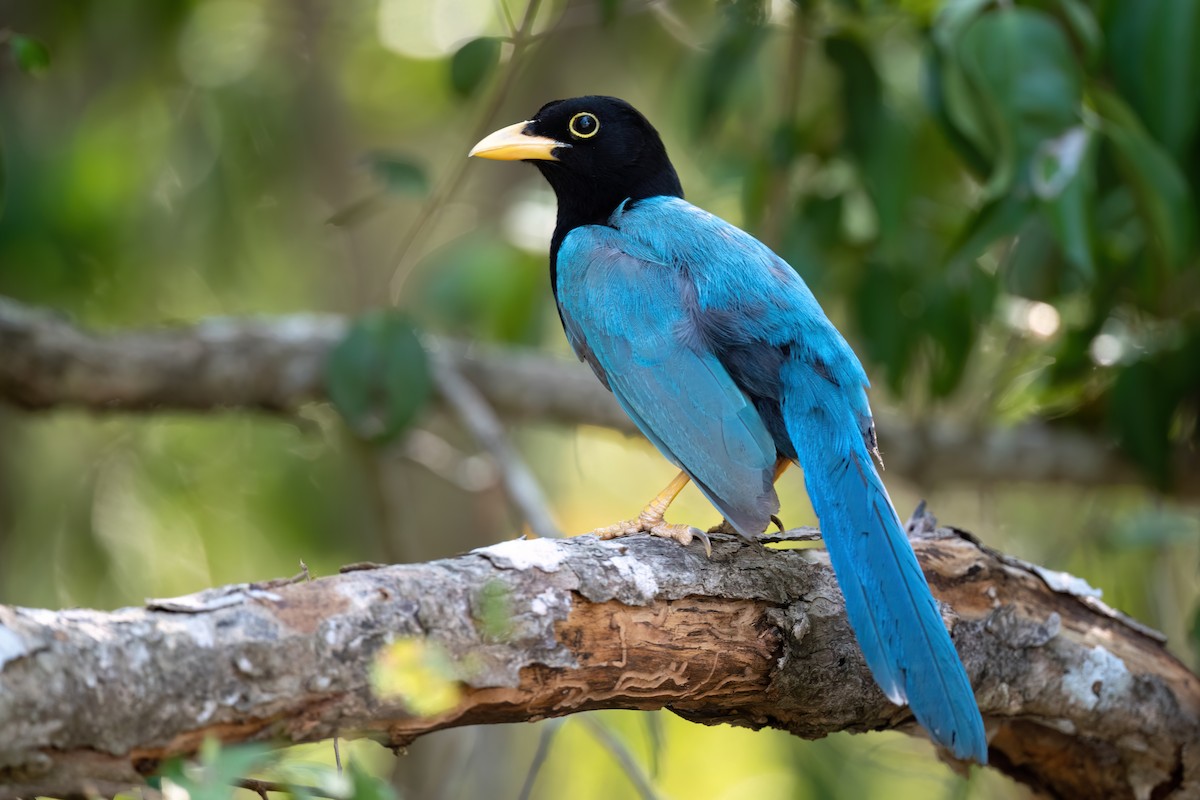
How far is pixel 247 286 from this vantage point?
7758 millimetres

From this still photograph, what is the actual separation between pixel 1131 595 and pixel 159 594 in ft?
15.4

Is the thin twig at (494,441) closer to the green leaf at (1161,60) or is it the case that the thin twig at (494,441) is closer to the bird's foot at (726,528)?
the bird's foot at (726,528)

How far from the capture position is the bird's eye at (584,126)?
4449mm

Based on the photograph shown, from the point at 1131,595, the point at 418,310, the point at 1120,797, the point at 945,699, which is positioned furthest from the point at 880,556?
the point at 418,310

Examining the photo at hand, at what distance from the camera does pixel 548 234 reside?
5.73 meters

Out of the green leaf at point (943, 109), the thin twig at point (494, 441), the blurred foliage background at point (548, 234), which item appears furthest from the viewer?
the thin twig at point (494, 441)

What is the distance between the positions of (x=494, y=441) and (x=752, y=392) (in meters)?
1.90

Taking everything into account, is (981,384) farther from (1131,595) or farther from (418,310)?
(418,310)

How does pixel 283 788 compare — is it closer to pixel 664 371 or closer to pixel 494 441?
pixel 664 371

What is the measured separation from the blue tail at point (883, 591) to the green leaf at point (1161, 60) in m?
1.46

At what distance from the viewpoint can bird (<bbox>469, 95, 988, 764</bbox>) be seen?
8.87 feet

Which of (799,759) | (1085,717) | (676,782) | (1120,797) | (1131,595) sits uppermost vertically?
(1085,717)

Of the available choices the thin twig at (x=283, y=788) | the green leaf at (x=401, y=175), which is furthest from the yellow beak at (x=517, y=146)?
the thin twig at (x=283, y=788)

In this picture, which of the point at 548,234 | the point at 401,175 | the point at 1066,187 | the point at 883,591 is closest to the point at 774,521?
the point at 883,591
